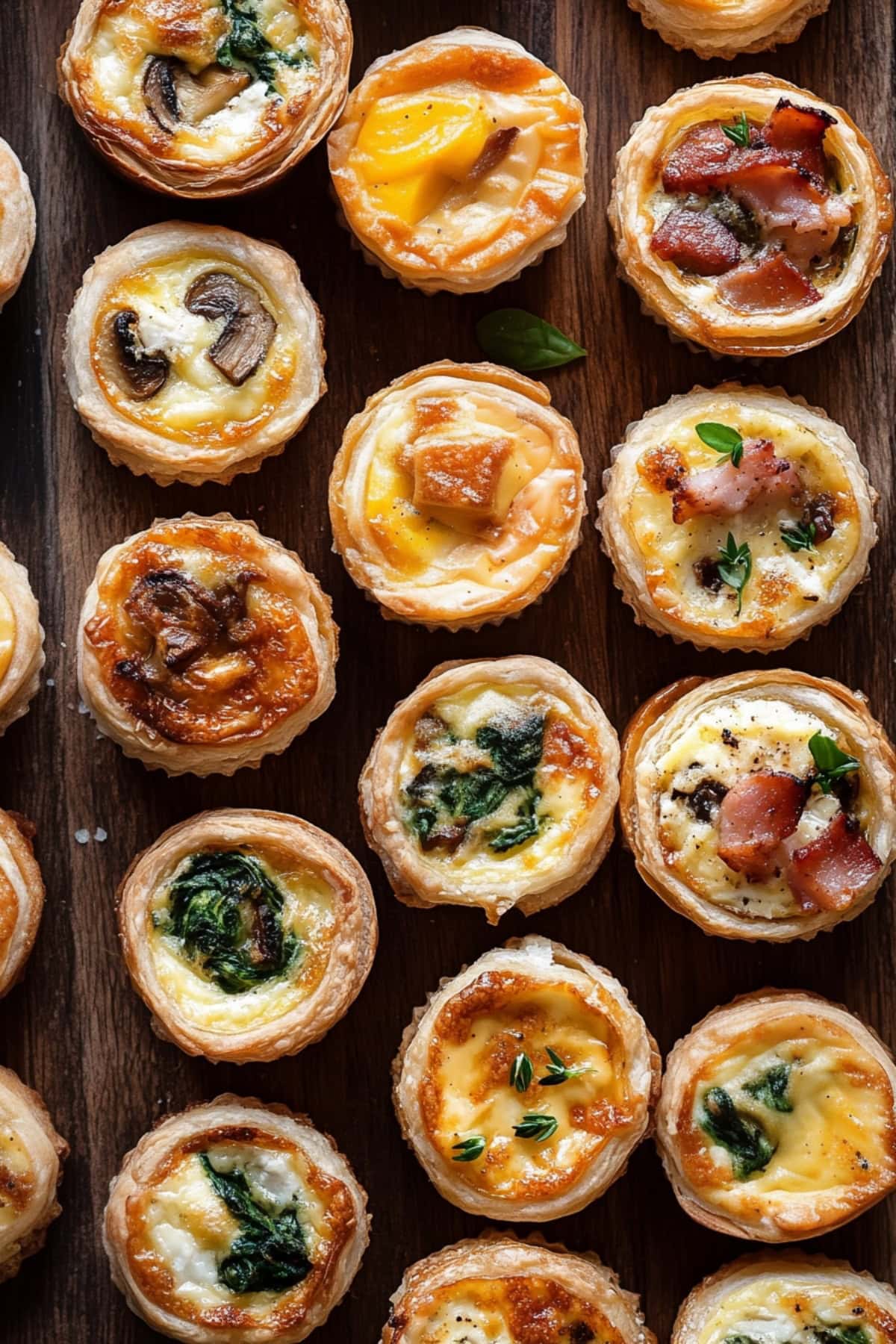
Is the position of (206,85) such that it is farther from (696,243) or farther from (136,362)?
(696,243)

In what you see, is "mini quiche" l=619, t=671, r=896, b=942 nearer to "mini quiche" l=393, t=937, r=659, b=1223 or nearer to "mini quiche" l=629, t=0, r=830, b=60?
"mini quiche" l=393, t=937, r=659, b=1223

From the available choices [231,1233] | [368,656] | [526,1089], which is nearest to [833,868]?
[526,1089]

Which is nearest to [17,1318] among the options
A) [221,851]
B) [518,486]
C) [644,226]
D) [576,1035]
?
[221,851]

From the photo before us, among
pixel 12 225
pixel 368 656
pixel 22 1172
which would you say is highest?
pixel 12 225

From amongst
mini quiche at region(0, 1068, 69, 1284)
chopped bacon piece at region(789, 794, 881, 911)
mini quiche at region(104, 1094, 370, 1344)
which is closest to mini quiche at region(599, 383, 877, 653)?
chopped bacon piece at region(789, 794, 881, 911)

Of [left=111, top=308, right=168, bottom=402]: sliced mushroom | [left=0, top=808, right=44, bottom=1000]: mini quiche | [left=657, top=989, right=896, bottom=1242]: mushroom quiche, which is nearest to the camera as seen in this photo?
[left=0, top=808, right=44, bottom=1000]: mini quiche

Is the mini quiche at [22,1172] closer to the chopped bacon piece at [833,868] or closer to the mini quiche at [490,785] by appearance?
the mini quiche at [490,785]
